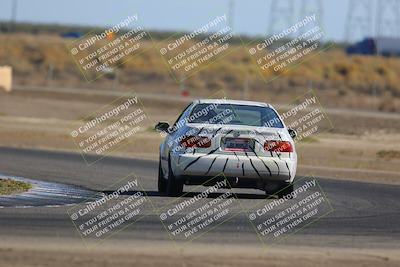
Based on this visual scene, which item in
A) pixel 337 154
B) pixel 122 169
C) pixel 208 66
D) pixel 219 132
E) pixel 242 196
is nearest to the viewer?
pixel 219 132

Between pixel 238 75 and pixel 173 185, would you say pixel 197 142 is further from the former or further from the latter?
pixel 238 75

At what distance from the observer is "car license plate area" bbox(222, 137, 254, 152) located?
17859mm

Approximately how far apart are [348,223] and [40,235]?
431 centimetres

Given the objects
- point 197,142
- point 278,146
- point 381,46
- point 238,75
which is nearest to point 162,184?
point 197,142

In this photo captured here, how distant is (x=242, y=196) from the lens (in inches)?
763

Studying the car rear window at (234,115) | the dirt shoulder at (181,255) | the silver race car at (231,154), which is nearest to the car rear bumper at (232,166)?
the silver race car at (231,154)

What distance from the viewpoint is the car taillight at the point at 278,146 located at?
1794cm

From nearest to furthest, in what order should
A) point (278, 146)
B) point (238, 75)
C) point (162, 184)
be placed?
point (278, 146) < point (162, 184) < point (238, 75)

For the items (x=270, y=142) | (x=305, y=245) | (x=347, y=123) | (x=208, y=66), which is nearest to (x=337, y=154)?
(x=347, y=123)

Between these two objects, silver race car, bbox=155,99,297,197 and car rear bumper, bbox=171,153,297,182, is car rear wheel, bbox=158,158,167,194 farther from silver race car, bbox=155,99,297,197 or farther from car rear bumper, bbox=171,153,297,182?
car rear bumper, bbox=171,153,297,182

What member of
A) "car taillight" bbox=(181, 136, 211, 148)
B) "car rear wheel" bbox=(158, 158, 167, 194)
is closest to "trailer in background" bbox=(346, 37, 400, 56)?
"car rear wheel" bbox=(158, 158, 167, 194)

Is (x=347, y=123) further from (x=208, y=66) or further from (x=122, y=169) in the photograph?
(x=208, y=66)

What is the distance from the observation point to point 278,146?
18.0 metres

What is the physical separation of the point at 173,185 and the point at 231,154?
1.04 metres
